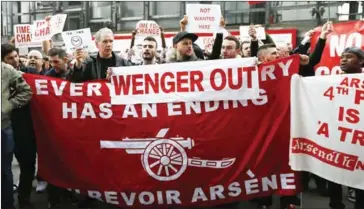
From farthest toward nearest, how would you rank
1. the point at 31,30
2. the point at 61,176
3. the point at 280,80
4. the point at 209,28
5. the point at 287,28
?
the point at 287,28 < the point at 31,30 < the point at 209,28 < the point at 61,176 < the point at 280,80

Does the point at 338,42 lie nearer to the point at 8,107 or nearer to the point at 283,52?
the point at 283,52

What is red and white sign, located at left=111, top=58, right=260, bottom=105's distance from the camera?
169 inches

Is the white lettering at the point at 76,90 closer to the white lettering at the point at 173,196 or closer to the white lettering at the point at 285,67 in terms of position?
the white lettering at the point at 173,196

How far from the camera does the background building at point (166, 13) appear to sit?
11336mm

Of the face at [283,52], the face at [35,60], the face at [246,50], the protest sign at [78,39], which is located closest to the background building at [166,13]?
the face at [246,50]

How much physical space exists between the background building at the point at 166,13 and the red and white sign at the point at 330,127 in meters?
6.52

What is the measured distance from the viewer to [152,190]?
4422 millimetres

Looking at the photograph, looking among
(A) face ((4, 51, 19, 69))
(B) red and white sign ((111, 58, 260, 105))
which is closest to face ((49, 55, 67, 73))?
(A) face ((4, 51, 19, 69))

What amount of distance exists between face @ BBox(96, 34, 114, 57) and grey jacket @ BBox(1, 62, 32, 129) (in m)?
0.83

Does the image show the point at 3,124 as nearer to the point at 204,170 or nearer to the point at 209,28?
the point at 204,170

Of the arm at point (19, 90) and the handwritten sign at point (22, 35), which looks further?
the handwritten sign at point (22, 35)

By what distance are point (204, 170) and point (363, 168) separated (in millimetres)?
1395

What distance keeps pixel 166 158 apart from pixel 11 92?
1.61 meters

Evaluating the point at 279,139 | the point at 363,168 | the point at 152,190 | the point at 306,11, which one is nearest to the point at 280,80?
the point at 279,139
